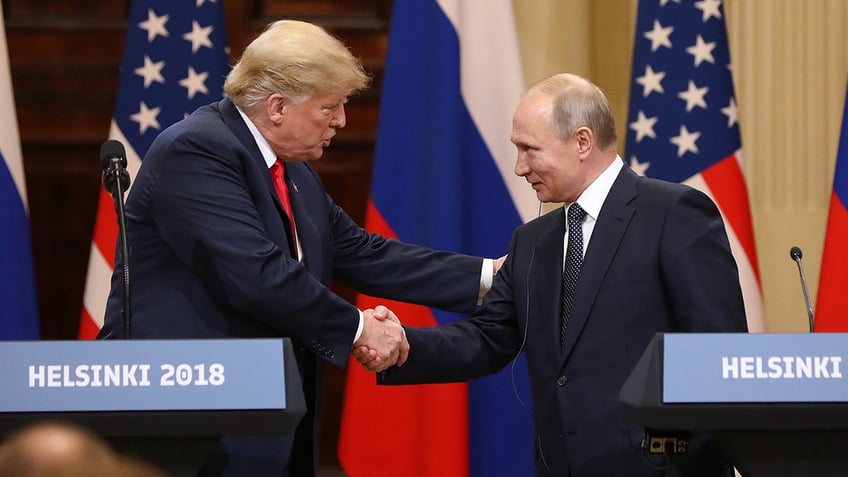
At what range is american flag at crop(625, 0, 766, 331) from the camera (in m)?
4.06

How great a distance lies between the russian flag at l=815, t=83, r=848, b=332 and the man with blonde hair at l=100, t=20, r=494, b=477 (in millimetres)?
1599

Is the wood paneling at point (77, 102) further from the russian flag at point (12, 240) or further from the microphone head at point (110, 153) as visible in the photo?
the microphone head at point (110, 153)

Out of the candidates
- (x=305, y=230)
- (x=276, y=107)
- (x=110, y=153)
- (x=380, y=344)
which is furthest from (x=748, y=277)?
(x=110, y=153)

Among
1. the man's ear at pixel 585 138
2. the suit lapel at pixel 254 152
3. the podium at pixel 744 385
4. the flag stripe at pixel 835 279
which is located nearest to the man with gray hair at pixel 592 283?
the man's ear at pixel 585 138

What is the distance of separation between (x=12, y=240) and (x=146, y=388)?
222cm

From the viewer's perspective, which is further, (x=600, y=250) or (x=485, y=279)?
(x=485, y=279)

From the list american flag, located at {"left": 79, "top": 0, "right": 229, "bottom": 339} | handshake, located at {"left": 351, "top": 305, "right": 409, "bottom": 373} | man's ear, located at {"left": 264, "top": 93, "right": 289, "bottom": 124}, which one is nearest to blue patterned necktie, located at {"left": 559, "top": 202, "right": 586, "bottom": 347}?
handshake, located at {"left": 351, "top": 305, "right": 409, "bottom": 373}

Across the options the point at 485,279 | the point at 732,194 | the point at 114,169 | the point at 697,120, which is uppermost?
the point at 697,120

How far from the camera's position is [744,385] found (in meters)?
1.96

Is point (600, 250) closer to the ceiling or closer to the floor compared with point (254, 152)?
closer to the floor

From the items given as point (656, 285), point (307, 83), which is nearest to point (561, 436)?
point (656, 285)

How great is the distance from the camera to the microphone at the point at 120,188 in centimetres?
250

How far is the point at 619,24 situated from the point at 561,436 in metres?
2.44

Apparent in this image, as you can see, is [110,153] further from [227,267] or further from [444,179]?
[444,179]
